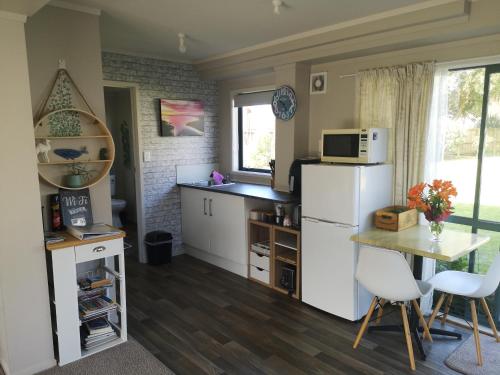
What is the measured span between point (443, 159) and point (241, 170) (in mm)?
2513

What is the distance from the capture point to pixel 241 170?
4973 mm

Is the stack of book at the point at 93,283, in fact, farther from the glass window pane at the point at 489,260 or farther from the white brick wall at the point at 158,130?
the glass window pane at the point at 489,260

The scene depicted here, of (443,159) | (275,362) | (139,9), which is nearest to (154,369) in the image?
(275,362)

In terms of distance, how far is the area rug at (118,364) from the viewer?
2.47 m

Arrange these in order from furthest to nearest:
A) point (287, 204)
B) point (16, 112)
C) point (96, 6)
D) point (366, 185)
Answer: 1. point (287, 204)
2. point (366, 185)
3. point (96, 6)
4. point (16, 112)

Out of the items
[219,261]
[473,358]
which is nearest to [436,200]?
[473,358]

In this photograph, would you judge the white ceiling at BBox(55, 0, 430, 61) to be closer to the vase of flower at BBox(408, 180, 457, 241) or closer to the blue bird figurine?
the blue bird figurine

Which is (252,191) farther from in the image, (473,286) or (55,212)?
(473,286)

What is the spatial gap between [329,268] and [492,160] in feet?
4.99

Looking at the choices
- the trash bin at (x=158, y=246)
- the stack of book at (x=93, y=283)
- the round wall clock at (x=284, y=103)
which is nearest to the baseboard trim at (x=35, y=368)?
the stack of book at (x=93, y=283)

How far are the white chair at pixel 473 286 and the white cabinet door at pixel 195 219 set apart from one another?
2.51m

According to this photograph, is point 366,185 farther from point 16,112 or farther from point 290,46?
point 16,112

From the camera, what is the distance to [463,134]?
9.96 ft

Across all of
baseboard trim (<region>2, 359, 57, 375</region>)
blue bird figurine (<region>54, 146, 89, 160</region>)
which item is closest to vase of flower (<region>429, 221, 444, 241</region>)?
blue bird figurine (<region>54, 146, 89, 160</region>)
